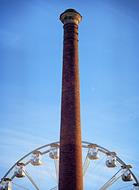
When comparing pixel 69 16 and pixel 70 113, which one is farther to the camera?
pixel 69 16

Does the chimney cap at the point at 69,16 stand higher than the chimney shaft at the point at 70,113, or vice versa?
the chimney cap at the point at 69,16

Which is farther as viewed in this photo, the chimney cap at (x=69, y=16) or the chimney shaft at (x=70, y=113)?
the chimney cap at (x=69, y=16)

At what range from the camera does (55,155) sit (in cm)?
2055

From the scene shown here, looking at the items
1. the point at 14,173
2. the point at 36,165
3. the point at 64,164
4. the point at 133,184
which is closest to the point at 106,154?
the point at 133,184

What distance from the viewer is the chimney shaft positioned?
1462cm

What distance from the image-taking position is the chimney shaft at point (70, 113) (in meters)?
14.6

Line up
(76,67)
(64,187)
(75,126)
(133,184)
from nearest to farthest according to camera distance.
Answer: (64,187) < (75,126) < (76,67) < (133,184)

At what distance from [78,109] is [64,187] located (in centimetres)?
356

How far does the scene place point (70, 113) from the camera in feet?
51.9

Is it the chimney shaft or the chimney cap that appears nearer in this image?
the chimney shaft

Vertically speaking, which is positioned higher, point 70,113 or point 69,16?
point 69,16

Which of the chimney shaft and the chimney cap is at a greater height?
the chimney cap

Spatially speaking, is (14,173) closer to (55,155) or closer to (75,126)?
(55,155)

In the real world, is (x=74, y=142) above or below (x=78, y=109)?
below
